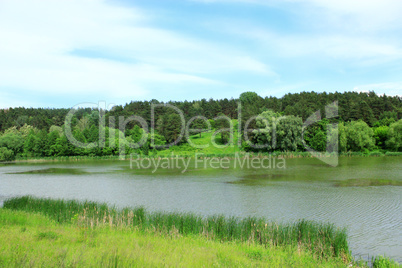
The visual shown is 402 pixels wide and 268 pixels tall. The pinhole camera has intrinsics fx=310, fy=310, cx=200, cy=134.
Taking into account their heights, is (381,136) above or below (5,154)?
above

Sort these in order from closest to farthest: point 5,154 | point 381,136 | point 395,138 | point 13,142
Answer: point 395,138
point 381,136
point 5,154
point 13,142

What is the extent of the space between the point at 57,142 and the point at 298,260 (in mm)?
73097

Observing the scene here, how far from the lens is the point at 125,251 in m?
7.61

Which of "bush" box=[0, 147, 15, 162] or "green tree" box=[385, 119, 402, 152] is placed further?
"bush" box=[0, 147, 15, 162]

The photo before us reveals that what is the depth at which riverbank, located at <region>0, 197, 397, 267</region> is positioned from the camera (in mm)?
6965

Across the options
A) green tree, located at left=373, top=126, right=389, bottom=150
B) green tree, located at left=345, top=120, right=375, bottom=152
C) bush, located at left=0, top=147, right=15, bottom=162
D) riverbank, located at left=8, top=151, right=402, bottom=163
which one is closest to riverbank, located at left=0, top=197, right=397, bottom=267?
riverbank, located at left=8, top=151, right=402, bottom=163

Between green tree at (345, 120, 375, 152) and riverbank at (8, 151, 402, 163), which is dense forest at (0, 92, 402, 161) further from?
riverbank at (8, 151, 402, 163)

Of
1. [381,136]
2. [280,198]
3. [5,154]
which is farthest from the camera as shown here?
[5,154]

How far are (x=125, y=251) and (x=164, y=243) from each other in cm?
163

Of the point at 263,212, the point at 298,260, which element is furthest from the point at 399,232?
the point at 298,260

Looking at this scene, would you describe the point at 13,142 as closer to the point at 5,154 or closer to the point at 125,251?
the point at 5,154

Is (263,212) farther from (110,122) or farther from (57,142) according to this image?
(110,122)

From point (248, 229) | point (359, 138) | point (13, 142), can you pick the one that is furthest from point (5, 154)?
point (359, 138)

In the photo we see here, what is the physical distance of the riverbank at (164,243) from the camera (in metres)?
6.96
